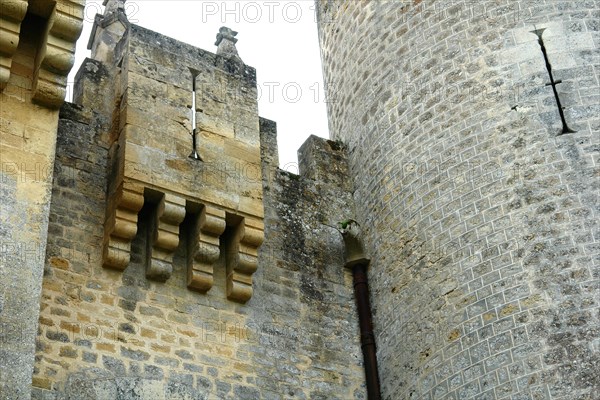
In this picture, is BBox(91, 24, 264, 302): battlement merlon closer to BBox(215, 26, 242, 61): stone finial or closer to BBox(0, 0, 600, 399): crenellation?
BBox(0, 0, 600, 399): crenellation

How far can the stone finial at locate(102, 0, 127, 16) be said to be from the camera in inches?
429

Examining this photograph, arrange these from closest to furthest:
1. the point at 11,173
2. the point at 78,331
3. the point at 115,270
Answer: the point at 11,173, the point at 78,331, the point at 115,270

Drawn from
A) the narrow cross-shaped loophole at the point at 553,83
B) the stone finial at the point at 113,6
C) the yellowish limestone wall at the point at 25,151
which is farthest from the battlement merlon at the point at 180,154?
the narrow cross-shaped loophole at the point at 553,83

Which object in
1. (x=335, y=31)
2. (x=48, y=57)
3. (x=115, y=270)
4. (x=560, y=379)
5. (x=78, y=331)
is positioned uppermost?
(x=335, y=31)

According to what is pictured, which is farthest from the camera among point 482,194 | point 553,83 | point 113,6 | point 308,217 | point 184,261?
point 113,6

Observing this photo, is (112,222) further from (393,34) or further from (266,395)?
(393,34)

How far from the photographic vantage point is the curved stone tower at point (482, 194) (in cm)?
823

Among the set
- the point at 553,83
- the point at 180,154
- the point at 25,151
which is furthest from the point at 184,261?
the point at 553,83

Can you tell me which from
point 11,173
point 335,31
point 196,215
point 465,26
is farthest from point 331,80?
point 11,173

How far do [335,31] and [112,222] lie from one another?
3.95 metres

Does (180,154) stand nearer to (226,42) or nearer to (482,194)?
(226,42)

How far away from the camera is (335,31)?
38.1 ft

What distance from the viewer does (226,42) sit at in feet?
35.2

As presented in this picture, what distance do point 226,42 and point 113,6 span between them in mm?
1224
